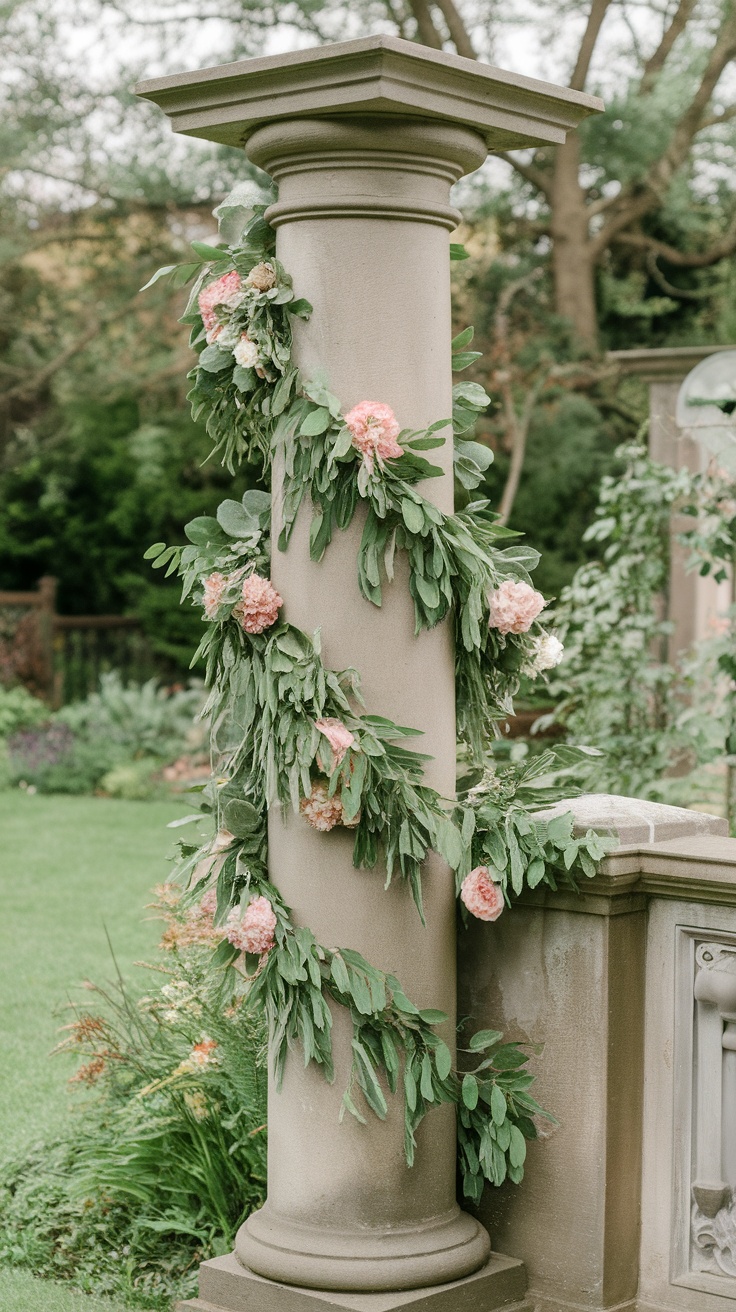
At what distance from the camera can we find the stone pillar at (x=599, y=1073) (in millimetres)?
3100

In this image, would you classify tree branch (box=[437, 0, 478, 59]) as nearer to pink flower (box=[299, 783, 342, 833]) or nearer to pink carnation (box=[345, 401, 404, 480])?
pink carnation (box=[345, 401, 404, 480])

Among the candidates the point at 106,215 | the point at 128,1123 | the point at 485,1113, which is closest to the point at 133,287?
the point at 106,215

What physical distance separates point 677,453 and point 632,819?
5.46 metres

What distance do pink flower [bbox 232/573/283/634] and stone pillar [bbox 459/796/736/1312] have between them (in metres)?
0.77

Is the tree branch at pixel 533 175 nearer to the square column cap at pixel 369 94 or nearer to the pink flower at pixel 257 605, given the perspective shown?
the square column cap at pixel 369 94

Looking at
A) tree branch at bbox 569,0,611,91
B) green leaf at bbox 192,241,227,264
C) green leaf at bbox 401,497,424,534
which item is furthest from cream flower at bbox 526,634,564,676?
tree branch at bbox 569,0,611,91

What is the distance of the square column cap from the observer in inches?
112

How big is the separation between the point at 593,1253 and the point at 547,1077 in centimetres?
35

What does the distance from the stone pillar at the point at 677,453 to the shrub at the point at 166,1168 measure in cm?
464

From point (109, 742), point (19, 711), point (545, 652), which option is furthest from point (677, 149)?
point (545, 652)

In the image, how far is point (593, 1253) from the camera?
311 centimetres

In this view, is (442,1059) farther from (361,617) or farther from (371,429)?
(371,429)

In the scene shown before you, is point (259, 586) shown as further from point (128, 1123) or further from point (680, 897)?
point (128, 1123)

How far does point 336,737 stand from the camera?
9.68 feet
